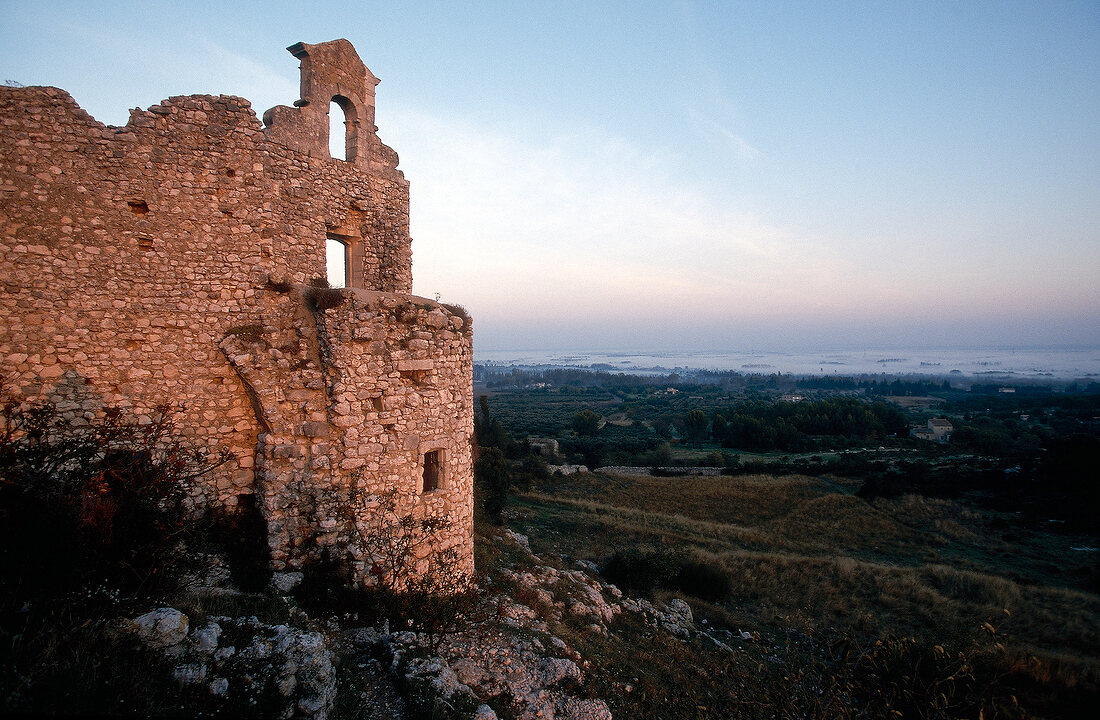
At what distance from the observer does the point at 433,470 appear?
8.27 meters

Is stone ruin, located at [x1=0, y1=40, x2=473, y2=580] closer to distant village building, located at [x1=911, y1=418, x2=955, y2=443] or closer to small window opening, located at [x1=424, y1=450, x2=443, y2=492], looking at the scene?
small window opening, located at [x1=424, y1=450, x2=443, y2=492]

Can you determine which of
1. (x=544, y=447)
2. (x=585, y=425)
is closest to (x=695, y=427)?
(x=585, y=425)

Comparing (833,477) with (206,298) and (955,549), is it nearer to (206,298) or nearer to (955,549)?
(955,549)

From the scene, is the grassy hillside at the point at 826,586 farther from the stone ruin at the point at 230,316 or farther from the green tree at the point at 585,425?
the green tree at the point at 585,425

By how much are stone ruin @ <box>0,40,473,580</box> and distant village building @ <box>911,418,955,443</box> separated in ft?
216

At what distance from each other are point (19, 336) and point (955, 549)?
31.5 m

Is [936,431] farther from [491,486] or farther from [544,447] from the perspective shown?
[491,486]

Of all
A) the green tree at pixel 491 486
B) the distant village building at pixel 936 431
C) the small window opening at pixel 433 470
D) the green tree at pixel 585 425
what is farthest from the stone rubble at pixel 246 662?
the distant village building at pixel 936 431

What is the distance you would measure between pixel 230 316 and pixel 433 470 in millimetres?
3849

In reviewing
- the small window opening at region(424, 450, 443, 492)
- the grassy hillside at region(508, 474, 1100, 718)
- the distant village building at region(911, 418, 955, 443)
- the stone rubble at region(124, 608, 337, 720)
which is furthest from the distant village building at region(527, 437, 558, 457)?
the distant village building at region(911, 418, 955, 443)

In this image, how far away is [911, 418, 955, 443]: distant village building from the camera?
5595 centimetres

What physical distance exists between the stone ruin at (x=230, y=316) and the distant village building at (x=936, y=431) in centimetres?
6580

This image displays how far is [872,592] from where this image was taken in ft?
51.2

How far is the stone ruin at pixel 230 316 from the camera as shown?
20.6ft
